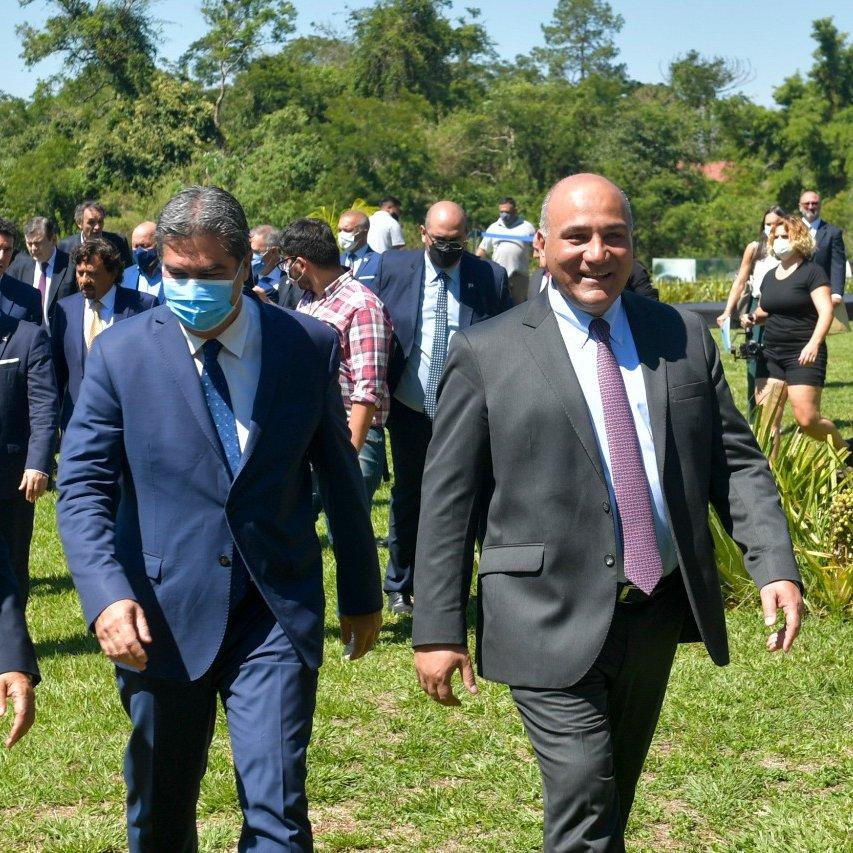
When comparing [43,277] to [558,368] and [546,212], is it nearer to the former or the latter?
[546,212]

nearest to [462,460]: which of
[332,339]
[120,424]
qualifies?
[332,339]

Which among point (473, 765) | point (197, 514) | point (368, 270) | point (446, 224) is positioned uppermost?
point (446, 224)

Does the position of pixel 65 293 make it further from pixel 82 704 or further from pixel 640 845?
pixel 640 845

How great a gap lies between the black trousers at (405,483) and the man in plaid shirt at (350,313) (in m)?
0.42

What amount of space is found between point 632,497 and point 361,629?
0.93 metres

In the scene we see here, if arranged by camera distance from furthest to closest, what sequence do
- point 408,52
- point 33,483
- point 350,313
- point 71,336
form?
point 408,52 < point 71,336 < point 350,313 < point 33,483

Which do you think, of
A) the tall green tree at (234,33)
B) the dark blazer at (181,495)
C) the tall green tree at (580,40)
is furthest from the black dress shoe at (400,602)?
the tall green tree at (580,40)

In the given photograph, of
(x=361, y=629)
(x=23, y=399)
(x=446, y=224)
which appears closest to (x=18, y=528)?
(x=23, y=399)

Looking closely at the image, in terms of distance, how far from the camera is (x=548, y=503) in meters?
3.56

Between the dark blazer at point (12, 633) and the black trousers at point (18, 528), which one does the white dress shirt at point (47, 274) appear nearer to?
the black trousers at point (18, 528)

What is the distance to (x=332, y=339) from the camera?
4.04 meters

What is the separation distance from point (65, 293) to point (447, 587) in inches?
357

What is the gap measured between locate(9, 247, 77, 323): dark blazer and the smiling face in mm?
8930

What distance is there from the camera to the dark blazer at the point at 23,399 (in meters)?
7.01
